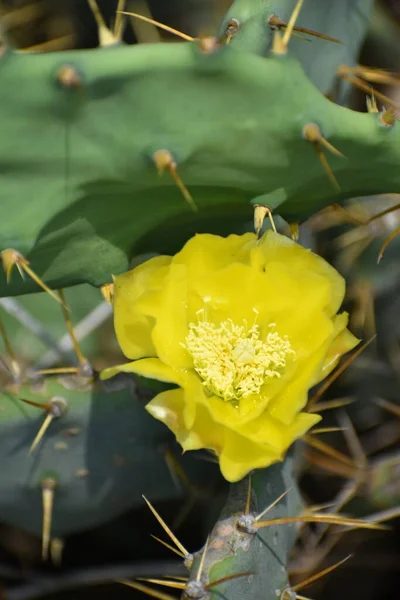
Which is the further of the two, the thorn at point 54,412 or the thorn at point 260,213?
the thorn at point 54,412

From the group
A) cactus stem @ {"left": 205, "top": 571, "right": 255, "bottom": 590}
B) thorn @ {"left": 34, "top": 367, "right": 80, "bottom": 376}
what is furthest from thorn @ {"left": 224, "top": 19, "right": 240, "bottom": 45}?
cactus stem @ {"left": 205, "top": 571, "right": 255, "bottom": 590}

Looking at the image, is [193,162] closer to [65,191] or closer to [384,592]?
[65,191]

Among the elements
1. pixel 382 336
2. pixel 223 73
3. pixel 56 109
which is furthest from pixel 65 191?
pixel 382 336

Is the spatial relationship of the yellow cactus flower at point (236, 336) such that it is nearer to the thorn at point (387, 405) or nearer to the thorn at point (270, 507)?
the thorn at point (270, 507)

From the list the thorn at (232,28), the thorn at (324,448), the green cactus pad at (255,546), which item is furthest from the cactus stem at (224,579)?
the thorn at (232,28)

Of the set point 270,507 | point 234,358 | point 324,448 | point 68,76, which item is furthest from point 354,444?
point 68,76

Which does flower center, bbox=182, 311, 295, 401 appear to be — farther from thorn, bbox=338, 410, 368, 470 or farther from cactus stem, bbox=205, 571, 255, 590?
thorn, bbox=338, 410, 368, 470
